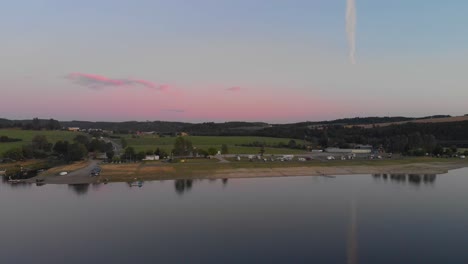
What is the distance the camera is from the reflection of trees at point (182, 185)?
116 feet

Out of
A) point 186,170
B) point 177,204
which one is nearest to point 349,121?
point 186,170

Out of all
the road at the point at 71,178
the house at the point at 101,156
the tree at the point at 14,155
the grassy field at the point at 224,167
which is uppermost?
the tree at the point at 14,155

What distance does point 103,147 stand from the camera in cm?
6538

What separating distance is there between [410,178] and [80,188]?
33171mm

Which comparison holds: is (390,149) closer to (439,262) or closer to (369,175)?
(369,175)

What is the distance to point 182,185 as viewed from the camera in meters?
38.2

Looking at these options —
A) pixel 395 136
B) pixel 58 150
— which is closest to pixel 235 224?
pixel 58 150

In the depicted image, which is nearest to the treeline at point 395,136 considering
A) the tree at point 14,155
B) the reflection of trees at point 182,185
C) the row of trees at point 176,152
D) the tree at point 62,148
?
the row of trees at point 176,152

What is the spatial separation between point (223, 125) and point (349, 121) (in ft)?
151

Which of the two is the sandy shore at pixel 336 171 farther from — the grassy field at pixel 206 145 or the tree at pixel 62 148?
the tree at pixel 62 148

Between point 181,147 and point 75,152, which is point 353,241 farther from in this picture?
point 75,152

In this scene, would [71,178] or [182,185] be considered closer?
[182,185]

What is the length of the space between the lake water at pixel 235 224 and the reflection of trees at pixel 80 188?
6.8 inches

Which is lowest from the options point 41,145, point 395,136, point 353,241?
point 353,241
